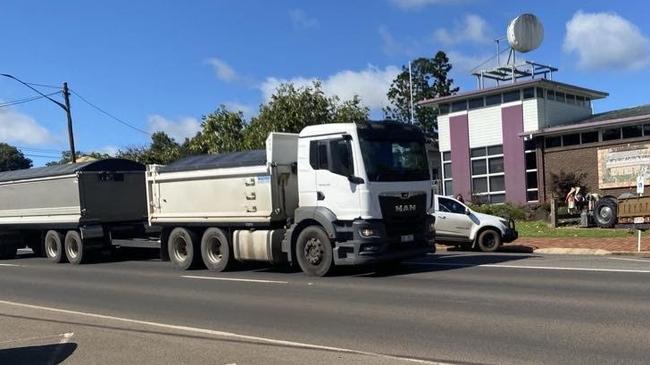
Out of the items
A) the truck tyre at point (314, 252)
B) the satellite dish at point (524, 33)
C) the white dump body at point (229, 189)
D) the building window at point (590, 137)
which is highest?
the satellite dish at point (524, 33)

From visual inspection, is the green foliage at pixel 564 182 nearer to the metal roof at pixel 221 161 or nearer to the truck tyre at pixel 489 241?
the truck tyre at pixel 489 241

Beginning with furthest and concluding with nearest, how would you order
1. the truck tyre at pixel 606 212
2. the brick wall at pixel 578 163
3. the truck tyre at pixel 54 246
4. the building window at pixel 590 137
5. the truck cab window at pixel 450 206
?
the building window at pixel 590 137, the brick wall at pixel 578 163, the truck tyre at pixel 606 212, the truck tyre at pixel 54 246, the truck cab window at pixel 450 206

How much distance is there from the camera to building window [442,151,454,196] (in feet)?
111

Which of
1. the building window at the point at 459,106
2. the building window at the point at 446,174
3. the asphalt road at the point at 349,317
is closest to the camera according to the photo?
the asphalt road at the point at 349,317

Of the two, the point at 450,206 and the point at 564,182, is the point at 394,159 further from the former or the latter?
the point at 564,182

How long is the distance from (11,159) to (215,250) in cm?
9955

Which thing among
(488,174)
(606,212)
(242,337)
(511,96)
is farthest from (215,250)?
(511,96)

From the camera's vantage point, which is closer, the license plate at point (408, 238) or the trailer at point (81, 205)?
the license plate at point (408, 238)

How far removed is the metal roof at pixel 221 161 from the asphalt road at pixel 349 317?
2.42m

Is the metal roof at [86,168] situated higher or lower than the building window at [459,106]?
lower

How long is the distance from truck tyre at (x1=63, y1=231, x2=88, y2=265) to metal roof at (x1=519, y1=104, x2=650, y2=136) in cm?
1903

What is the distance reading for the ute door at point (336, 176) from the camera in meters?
12.9

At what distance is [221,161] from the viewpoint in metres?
15.5

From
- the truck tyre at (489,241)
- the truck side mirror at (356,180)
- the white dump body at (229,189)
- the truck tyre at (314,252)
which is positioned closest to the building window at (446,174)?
the truck tyre at (489,241)
